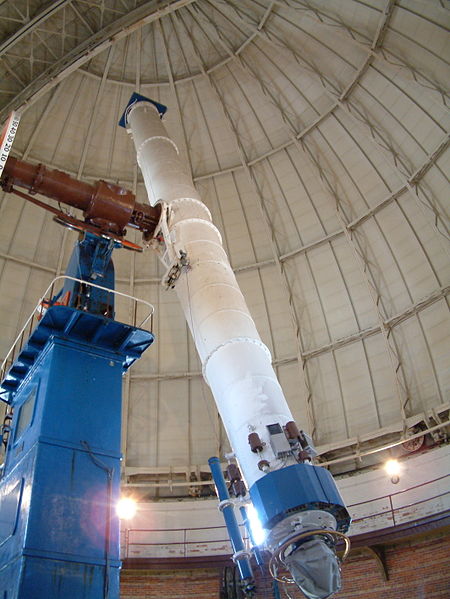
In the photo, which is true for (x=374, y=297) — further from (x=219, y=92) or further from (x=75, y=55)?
(x=75, y=55)

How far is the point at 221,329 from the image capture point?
1031cm

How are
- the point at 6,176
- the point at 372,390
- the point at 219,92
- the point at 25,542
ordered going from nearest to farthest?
1. the point at 25,542
2. the point at 6,176
3. the point at 372,390
4. the point at 219,92

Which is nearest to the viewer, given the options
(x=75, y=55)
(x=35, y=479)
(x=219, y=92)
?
(x=35, y=479)

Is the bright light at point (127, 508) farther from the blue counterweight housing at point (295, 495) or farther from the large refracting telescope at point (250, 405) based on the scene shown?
the blue counterweight housing at point (295, 495)

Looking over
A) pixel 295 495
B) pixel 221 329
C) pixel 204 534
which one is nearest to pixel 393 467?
pixel 204 534

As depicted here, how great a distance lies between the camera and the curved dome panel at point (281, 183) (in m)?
18.6

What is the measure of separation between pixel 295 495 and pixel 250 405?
73.0 inches

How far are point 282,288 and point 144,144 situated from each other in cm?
940

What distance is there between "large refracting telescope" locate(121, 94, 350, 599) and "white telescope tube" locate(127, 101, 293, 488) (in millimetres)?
20

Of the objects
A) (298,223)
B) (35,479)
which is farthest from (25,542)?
(298,223)

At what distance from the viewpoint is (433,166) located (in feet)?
61.4

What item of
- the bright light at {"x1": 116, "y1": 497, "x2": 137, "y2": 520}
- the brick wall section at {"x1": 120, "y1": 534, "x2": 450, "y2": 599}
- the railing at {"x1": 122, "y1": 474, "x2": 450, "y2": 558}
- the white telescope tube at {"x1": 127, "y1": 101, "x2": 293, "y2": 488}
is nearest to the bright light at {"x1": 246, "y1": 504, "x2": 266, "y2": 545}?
the white telescope tube at {"x1": 127, "y1": 101, "x2": 293, "y2": 488}

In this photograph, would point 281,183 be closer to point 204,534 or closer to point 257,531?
point 204,534

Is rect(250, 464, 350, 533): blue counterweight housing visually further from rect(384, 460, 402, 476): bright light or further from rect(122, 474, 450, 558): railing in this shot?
rect(384, 460, 402, 476): bright light
